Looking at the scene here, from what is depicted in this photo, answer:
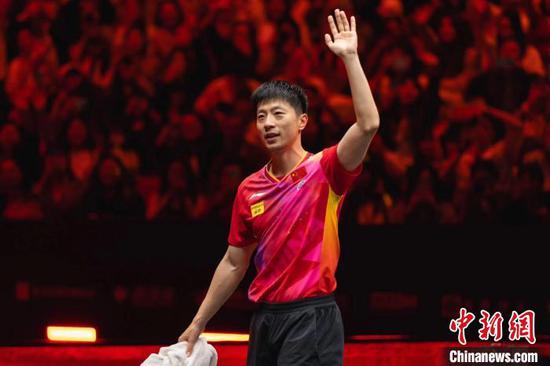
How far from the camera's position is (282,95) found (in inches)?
136

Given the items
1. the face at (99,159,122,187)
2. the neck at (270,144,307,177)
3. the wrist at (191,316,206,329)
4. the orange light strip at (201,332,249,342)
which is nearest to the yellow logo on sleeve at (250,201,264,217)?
the neck at (270,144,307,177)

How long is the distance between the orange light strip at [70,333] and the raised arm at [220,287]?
6.85ft

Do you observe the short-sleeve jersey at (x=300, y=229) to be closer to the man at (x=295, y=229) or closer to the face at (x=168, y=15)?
the man at (x=295, y=229)

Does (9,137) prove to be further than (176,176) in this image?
Yes

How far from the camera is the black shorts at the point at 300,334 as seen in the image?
3.30 metres

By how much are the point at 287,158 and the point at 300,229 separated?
0.86 feet

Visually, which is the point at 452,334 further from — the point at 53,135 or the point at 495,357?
the point at 53,135

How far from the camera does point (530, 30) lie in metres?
7.73

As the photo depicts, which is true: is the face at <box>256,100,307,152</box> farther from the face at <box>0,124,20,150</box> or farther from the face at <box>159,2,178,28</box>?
the face at <box>159,2,178,28</box>

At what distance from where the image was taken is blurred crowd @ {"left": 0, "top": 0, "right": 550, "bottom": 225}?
671 centimetres

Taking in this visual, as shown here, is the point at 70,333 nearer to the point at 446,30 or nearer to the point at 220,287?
the point at 220,287

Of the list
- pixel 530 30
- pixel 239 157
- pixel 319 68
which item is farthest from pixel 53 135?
pixel 530 30

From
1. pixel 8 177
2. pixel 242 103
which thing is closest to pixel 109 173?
pixel 8 177

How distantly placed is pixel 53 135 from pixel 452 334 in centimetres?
306
